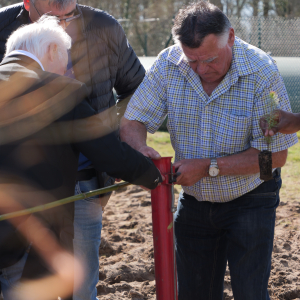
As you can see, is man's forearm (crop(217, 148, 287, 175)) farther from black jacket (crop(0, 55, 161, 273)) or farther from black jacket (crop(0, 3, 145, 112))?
black jacket (crop(0, 3, 145, 112))

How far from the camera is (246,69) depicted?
86.0 inches

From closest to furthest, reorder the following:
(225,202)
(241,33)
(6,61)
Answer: (6,61) → (225,202) → (241,33)

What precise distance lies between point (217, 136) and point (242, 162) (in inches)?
7.8

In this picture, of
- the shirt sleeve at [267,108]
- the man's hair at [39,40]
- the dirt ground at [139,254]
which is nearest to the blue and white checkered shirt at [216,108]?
the shirt sleeve at [267,108]

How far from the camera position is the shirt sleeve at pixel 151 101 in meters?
2.38

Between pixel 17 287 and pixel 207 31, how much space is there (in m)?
1.55

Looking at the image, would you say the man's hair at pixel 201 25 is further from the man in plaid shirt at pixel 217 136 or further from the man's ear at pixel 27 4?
the man's ear at pixel 27 4

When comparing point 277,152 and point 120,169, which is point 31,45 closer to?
point 120,169

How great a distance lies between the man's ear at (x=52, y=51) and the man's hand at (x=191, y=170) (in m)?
0.83

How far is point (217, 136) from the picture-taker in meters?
2.26

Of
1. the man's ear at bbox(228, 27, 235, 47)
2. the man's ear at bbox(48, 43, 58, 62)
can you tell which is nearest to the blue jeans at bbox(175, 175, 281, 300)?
the man's ear at bbox(228, 27, 235, 47)

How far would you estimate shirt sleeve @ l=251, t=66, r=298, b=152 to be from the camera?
2162 millimetres

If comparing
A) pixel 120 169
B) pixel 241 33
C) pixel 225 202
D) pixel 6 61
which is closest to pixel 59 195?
pixel 120 169

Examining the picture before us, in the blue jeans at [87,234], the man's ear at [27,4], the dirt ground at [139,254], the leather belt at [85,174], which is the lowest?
the dirt ground at [139,254]
